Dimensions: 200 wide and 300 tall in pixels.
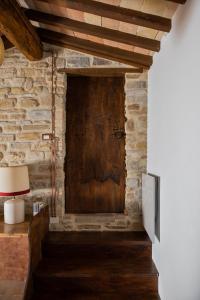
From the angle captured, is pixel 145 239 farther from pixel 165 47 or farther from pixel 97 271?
pixel 165 47

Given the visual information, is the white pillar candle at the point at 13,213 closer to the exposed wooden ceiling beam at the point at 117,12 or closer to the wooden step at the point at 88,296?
the wooden step at the point at 88,296

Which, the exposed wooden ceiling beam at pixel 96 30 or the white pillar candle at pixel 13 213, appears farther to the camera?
the white pillar candle at pixel 13 213

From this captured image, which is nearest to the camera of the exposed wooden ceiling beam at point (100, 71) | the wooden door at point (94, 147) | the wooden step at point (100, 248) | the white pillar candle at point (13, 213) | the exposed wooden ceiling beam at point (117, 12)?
the exposed wooden ceiling beam at point (117, 12)

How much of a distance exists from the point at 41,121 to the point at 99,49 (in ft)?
3.86

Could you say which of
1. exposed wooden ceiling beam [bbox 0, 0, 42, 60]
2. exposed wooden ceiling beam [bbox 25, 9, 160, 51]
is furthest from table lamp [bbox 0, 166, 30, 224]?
exposed wooden ceiling beam [bbox 25, 9, 160, 51]

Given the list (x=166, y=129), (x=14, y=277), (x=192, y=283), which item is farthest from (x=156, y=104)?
(x=14, y=277)

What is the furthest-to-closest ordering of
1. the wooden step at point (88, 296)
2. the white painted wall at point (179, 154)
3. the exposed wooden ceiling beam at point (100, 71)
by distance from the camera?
the exposed wooden ceiling beam at point (100, 71)
the wooden step at point (88, 296)
the white painted wall at point (179, 154)

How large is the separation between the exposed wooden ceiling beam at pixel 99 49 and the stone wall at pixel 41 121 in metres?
0.21

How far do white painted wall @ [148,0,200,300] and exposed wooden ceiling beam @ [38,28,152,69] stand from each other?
1.37 ft

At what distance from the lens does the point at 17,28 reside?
262 cm

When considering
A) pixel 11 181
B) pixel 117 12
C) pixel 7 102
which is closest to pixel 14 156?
pixel 11 181

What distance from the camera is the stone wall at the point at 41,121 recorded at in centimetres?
376

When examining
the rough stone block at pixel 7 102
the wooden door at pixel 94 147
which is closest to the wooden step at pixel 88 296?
the wooden door at pixel 94 147

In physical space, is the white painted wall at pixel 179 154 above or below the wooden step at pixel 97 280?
above
